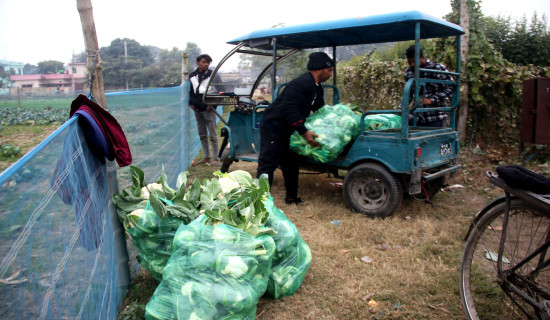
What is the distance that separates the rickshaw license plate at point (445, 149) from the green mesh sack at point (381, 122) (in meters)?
0.76

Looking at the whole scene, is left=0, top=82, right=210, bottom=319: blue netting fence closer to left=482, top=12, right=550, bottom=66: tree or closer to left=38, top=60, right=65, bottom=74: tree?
left=482, top=12, right=550, bottom=66: tree

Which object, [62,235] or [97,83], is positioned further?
[97,83]

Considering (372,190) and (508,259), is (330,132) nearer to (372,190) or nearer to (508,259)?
(372,190)

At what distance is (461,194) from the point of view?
19.2 ft

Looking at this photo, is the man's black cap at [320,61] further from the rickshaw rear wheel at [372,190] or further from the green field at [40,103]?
the green field at [40,103]

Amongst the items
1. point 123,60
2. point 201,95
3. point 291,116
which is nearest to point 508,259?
point 291,116

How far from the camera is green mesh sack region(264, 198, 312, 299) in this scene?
2.95 meters

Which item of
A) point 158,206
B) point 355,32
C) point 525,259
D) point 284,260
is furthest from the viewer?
point 355,32

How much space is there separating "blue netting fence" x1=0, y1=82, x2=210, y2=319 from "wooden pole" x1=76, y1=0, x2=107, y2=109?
503mm

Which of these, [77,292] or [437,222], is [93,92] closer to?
[77,292]

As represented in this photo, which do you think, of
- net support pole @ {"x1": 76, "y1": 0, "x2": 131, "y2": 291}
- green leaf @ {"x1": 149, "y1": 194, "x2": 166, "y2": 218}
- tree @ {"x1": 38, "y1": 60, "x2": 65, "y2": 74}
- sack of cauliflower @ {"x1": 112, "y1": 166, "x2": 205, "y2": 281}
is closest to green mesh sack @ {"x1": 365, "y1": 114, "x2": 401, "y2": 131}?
sack of cauliflower @ {"x1": 112, "y1": 166, "x2": 205, "y2": 281}

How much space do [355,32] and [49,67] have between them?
49.7 meters

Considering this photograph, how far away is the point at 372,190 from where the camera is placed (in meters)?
4.87

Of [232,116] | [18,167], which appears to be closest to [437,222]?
[232,116]
